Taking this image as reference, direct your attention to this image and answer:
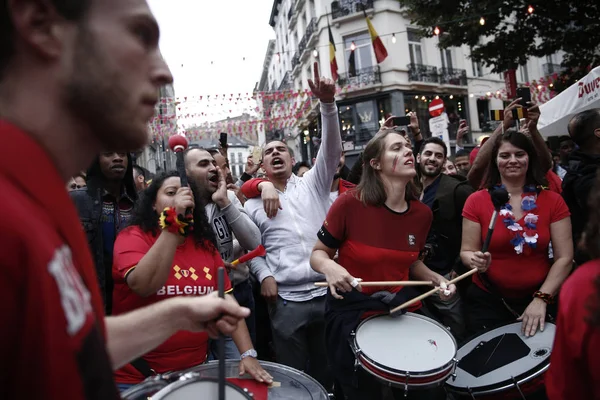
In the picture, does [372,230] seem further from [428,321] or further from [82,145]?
[82,145]

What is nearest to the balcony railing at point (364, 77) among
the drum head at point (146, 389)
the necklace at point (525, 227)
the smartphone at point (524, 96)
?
the smartphone at point (524, 96)

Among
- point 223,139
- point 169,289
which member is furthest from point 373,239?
point 223,139

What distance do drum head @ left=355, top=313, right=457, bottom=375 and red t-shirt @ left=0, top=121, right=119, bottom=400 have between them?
6.54 ft

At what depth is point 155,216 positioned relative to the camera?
286 centimetres

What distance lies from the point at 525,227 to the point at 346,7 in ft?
84.3

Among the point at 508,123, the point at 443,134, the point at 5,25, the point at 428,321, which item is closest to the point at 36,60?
the point at 5,25

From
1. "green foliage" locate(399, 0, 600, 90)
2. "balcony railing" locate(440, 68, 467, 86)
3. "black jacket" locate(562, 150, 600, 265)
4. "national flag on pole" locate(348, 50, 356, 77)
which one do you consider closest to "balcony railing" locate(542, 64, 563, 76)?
Result: "balcony railing" locate(440, 68, 467, 86)

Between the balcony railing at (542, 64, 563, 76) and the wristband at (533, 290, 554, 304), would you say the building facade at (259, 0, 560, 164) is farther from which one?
the wristband at (533, 290, 554, 304)

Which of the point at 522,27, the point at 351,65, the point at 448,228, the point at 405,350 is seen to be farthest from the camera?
the point at 351,65

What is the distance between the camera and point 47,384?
2.34 ft

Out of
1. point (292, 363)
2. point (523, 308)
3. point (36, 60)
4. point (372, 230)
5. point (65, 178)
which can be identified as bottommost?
point (292, 363)

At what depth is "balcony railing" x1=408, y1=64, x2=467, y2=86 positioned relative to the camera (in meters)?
25.8

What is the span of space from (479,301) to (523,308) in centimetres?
30

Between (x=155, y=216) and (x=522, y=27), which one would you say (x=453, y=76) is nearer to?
(x=522, y=27)
